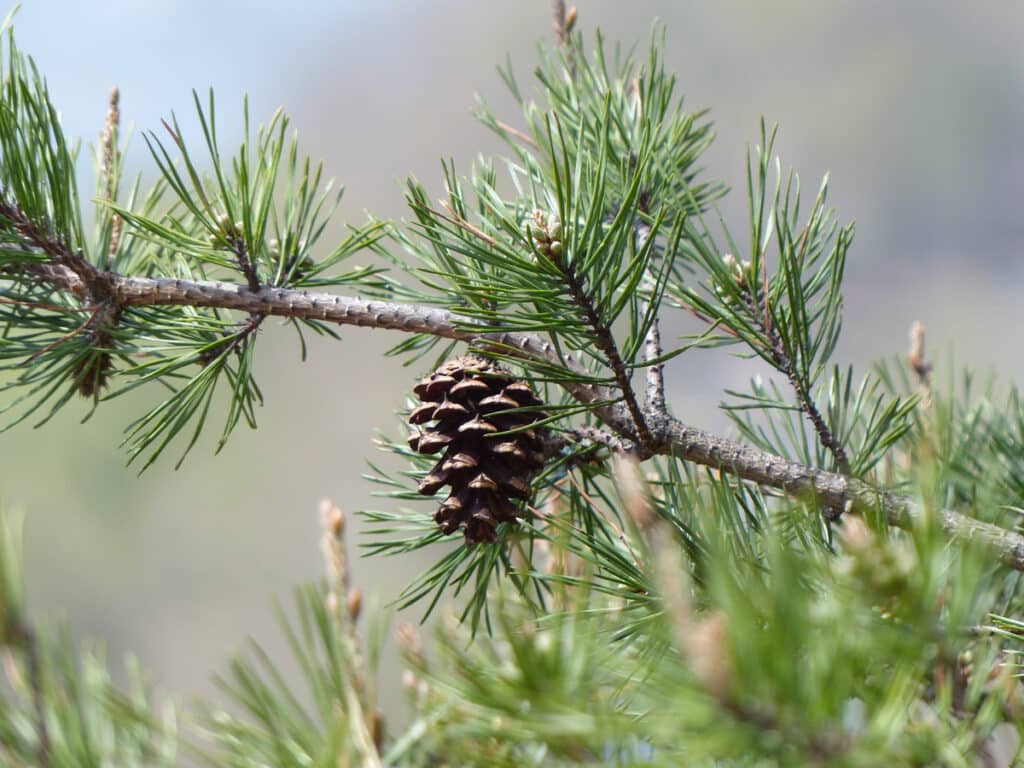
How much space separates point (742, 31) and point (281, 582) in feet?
35.7

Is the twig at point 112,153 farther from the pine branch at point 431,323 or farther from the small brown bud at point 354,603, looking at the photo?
the small brown bud at point 354,603

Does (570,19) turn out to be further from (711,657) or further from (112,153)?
(711,657)

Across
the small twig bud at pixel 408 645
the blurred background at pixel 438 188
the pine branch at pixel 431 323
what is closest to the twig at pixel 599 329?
the pine branch at pixel 431 323

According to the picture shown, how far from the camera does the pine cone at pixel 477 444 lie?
0.32m

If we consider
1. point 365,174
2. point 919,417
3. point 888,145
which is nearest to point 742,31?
point 888,145

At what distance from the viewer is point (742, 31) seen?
539 inches

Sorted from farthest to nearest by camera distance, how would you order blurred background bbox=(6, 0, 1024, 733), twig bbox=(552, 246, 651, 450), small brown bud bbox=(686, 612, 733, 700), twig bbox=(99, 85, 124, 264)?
1. blurred background bbox=(6, 0, 1024, 733)
2. twig bbox=(99, 85, 124, 264)
3. twig bbox=(552, 246, 651, 450)
4. small brown bud bbox=(686, 612, 733, 700)

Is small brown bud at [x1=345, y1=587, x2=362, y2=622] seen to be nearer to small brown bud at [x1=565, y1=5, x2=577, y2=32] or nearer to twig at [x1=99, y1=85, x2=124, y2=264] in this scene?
twig at [x1=99, y1=85, x2=124, y2=264]

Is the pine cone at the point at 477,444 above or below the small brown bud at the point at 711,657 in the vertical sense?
above

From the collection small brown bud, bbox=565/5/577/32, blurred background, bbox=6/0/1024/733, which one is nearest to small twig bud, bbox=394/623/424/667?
small brown bud, bbox=565/5/577/32

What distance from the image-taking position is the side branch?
1.01 ft

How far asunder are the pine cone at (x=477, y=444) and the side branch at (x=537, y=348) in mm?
22

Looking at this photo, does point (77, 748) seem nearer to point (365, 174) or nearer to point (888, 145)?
point (888, 145)

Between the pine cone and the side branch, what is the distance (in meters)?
0.02
